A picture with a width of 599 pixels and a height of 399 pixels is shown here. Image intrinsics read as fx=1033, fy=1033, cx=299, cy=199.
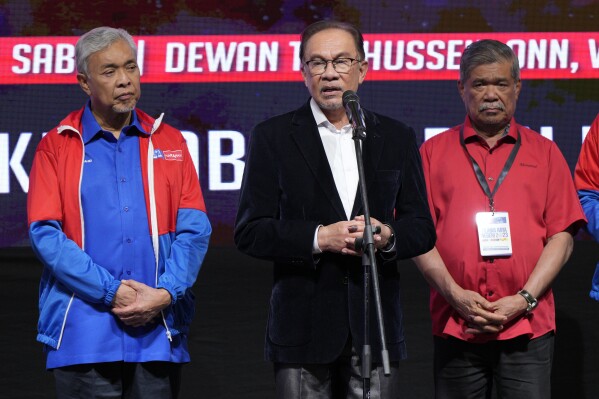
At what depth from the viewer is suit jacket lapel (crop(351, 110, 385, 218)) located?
2.70 metres

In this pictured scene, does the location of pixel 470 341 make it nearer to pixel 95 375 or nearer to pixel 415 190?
pixel 415 190

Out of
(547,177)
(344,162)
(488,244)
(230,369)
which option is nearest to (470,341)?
(488,244)

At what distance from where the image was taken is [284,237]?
265 cm

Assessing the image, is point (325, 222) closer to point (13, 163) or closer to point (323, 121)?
point (323, 121)

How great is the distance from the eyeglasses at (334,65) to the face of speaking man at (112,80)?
54 centimetres

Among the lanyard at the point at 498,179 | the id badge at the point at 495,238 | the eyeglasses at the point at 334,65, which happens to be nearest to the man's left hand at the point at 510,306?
the id badge at the point at 495,238

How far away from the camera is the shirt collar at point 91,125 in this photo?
290 centimetres

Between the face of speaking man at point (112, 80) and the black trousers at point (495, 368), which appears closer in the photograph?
Result: the face of speaking man at point (112, 80)

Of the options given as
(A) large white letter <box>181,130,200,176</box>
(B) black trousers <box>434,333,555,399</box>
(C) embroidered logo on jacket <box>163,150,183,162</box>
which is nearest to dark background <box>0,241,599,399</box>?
(A) large white letter <box>181,130,200,176</box>

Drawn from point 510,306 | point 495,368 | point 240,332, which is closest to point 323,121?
point 510,306

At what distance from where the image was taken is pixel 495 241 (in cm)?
317

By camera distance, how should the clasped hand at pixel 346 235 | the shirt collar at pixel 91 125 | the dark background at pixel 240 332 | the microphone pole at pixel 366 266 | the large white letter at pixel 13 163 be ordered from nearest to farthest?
the microphone pole at pixel 366 266, the clasped hand at pixel 346 235, the shirt collar at pixel 91 125, the dark background at pixel 240 332, the large white letter at pixel 13 163

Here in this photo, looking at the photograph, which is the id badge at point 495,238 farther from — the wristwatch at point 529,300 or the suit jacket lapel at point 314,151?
the suit jacket lapel at point 314,151

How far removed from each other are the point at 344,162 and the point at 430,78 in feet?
10.9
